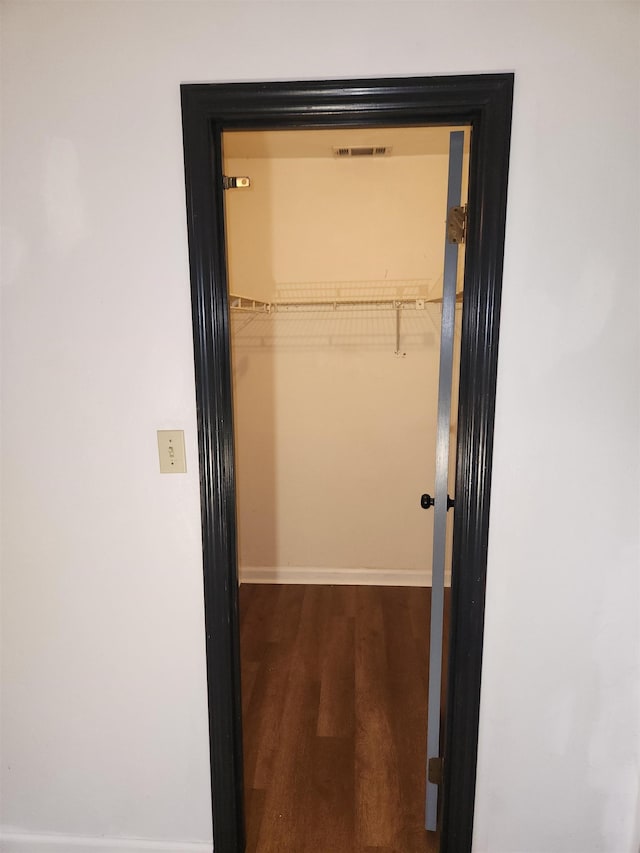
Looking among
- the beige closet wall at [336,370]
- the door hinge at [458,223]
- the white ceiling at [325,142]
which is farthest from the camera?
the beige closet wall at [336,370]

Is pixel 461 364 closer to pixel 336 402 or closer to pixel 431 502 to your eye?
pixel 431 502

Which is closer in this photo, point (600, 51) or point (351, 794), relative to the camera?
point (600, 51)

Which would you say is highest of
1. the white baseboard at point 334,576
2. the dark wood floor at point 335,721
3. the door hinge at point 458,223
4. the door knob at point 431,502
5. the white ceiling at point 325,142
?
the white ceiling at point 325,142

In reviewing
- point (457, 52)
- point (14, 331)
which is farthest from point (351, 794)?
point (457, 52)

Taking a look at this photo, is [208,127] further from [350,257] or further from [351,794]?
[351,794]

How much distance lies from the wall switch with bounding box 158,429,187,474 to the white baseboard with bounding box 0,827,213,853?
1.17 meters

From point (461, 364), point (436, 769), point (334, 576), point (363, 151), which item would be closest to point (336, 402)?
point (334, 576)

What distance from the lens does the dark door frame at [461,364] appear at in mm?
1166

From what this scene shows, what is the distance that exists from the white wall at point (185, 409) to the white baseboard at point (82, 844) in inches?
0.9

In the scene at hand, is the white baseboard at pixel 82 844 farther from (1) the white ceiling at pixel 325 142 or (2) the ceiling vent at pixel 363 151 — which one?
(2) the ceiling vent at pixel 363 151

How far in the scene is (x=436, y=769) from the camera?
148 cm

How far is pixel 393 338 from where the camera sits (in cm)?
302

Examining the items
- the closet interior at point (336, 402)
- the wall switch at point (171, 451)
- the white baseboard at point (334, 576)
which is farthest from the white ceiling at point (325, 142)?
the white baseboard at point (334, 576)

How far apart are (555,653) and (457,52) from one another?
161cm
